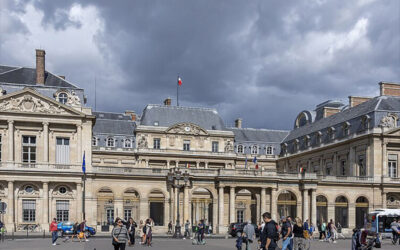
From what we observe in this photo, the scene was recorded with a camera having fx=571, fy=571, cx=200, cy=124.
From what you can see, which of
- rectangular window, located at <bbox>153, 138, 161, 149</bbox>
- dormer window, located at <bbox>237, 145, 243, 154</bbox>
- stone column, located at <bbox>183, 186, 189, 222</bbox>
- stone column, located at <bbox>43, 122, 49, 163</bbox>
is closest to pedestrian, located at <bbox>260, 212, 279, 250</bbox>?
stone column, located at <bbox>183, 186, 189, 222</bbox>

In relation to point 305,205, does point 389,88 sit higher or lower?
higher

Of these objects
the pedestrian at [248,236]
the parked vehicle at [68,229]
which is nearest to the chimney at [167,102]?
the parked vehicle at [68,229]

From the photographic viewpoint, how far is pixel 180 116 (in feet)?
260

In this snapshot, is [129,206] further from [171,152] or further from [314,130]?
[314,130]

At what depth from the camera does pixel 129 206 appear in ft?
204

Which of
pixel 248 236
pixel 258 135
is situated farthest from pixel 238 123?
pixel 248 236

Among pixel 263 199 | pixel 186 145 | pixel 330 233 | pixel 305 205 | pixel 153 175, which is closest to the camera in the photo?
pixel 330 233

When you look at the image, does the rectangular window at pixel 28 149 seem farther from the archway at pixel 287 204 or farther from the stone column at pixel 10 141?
the archway at pixel 287 204

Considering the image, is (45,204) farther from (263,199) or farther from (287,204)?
(287,204)

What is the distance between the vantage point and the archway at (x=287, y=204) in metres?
56.6

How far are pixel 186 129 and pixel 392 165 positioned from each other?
92.5ft

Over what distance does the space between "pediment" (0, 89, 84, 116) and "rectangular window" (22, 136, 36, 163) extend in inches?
104

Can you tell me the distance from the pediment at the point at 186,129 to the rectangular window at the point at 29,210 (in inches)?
1081

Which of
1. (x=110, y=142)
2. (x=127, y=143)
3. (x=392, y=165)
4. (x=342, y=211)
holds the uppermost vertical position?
(x=110, y=142)
